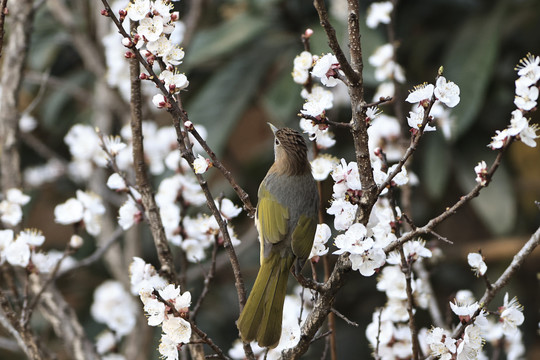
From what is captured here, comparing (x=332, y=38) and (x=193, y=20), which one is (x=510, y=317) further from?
(x=193, y=20)

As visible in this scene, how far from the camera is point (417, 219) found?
9.87 feet

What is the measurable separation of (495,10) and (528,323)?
136 cm

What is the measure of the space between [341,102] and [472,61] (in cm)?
54

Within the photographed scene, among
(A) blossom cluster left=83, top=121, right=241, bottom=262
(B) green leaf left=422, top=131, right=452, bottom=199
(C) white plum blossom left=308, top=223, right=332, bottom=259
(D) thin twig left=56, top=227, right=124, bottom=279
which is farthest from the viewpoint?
(B) green leaf left=422, top=131, right=452, bottom=199

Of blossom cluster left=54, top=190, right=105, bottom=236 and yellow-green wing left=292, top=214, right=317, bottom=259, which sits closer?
yellow-green wing left=292, top=214, right=317, bottom=259

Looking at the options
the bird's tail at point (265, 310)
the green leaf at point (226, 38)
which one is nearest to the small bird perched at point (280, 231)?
the bird's tail at point (265, 310)

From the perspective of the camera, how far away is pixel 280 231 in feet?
4.12

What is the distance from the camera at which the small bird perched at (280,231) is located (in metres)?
1.08

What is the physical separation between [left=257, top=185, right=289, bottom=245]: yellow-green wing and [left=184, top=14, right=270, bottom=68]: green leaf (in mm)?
1532

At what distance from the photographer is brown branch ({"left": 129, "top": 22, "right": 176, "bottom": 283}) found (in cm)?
117

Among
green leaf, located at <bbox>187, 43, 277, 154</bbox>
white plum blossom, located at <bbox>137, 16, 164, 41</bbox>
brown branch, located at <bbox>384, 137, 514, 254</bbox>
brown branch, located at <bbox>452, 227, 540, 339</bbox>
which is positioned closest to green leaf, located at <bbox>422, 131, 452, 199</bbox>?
green leaf, located at <bbox>187, 43, 277, 154</bbox>

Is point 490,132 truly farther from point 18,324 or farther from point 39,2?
point 18,324

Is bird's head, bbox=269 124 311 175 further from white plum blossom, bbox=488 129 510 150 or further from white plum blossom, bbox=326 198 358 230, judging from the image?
white plum blossom, bbox=488 129 510 150

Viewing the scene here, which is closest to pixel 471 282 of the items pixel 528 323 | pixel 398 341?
pixel 528 323
